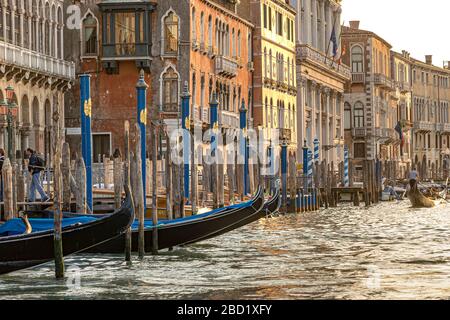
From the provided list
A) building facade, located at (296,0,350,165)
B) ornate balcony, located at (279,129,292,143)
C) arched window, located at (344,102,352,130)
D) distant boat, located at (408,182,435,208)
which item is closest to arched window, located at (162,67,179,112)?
distant boat, located at (408,182,435,208)

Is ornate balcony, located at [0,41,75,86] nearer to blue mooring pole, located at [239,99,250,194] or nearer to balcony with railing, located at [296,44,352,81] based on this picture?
blue mooring pole, located at [239,99,250,194]

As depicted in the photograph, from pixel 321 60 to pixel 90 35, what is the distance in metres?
20.1

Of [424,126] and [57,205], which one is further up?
[424,126]

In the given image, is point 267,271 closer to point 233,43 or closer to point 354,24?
point 233,43

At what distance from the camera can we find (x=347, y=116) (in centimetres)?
6781

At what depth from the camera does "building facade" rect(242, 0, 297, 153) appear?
154 feet

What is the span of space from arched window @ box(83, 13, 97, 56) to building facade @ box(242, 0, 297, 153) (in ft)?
31.1

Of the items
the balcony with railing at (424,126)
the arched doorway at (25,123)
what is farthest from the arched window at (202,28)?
the balcony with railing at (424,126)

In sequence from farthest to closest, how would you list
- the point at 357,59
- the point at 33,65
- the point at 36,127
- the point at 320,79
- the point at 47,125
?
the point at 357,59 < the point at 320,79 < the point at 47,125 < the point at 36,127 < the point at 33,65

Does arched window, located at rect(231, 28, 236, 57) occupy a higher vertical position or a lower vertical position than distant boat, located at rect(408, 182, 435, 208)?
higher

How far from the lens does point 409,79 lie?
263ft

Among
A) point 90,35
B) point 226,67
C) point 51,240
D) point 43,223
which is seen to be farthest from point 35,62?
point 51,240
